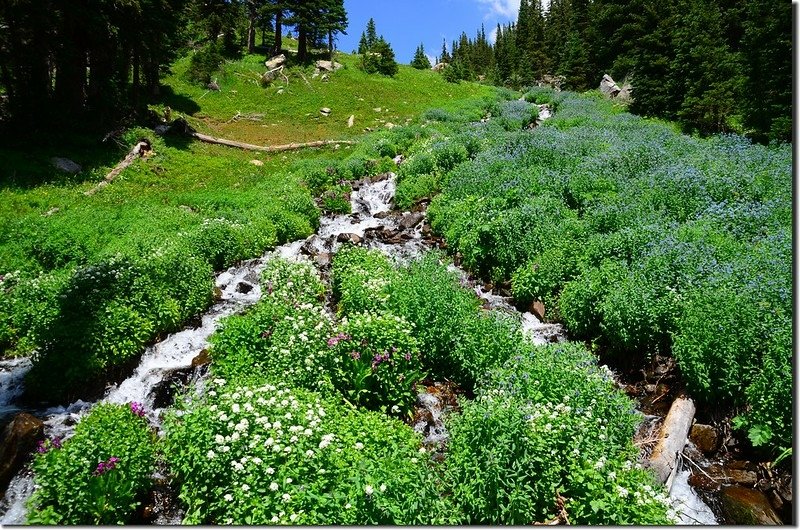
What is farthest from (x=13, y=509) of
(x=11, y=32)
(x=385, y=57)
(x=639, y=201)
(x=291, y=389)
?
(x=385, y=57)

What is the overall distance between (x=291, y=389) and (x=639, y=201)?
11.3 m

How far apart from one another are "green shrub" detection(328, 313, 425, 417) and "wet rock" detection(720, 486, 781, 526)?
473cm

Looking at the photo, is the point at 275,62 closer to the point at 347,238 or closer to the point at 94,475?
the point at 347,238

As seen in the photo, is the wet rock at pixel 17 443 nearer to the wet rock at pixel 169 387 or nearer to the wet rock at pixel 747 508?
the wet rock at pixel 169 387

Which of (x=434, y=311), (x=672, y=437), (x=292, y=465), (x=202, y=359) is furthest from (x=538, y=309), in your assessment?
(x=202, y=359)

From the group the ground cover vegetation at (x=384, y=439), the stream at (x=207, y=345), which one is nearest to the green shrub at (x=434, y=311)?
the ground cover vegetation at (x=384, y=439)

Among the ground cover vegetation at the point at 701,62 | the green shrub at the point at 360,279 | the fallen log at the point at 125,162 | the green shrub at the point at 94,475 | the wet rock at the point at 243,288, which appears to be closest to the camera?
the green shrub at the point at 94,475

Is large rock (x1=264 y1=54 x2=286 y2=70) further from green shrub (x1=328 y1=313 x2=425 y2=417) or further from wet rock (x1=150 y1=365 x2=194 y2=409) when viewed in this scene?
green shrub (x1=328 y1=313 x2=425 y2=417)

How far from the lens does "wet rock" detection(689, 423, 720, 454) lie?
23.4ft

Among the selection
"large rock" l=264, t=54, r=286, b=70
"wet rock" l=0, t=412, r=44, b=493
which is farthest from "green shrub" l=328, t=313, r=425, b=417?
"large rock" l=264, t=54, r=286, b=70

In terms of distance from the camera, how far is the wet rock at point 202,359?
31.4ft

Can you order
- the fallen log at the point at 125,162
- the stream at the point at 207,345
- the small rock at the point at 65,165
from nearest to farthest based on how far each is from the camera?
the stream at the point at 207,345
the fallen log at the point at 125,162
the small rock at the point at 65,165

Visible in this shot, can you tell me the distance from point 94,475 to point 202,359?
4018 millimetres

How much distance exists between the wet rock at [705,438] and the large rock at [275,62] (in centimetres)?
5016
